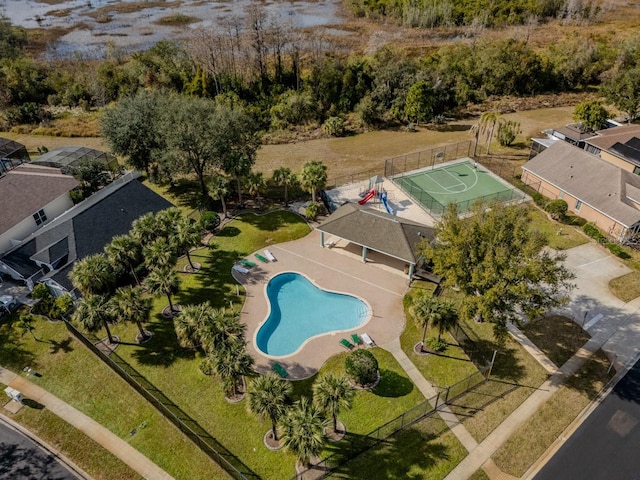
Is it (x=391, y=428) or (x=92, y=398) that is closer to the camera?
(x=391, y=428)

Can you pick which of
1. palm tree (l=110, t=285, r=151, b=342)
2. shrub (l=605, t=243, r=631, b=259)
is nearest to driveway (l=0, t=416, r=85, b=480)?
palm tree (l=110, t=285, r=151, b=342)

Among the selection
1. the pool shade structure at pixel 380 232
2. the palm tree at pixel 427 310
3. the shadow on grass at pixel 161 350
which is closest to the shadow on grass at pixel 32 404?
the shadow on grass at pixel 161 350

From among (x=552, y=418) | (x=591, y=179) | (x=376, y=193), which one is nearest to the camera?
(x=552, y=418)

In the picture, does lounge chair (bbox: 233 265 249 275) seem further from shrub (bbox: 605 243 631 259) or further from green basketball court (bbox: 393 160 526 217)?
shrub (bbox: 605 243 631 259)

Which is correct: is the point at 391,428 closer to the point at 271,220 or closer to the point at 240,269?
the point at 240,269

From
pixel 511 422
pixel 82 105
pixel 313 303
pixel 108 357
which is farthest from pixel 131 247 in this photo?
pixel 82 105

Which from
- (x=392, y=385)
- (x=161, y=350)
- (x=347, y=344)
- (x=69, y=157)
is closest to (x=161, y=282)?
(x=161, y=350)

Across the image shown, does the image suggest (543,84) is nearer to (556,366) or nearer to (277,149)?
(277,149)
